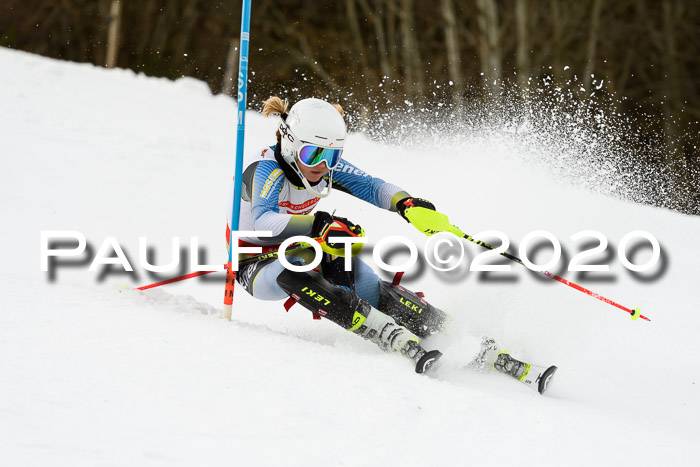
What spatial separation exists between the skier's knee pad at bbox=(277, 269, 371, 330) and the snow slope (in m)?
0.20

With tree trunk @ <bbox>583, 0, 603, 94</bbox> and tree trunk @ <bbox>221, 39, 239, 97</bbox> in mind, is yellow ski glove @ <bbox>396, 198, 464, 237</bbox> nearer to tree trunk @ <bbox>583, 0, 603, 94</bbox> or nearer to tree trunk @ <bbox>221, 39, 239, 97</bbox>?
tree trunk @ <bbox>221, 39, 239, 97</bbox>

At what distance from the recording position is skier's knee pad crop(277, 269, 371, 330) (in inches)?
149

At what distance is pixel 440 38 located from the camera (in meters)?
25.2

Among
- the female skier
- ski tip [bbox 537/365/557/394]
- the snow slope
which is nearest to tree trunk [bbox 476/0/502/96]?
the snow slope

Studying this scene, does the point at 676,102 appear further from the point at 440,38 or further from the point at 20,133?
the point at 20,133

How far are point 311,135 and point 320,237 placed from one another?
1.85ft

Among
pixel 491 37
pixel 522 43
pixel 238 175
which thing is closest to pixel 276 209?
pixel 238 175

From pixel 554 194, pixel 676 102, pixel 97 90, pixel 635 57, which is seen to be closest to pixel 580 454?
pixel 554 194

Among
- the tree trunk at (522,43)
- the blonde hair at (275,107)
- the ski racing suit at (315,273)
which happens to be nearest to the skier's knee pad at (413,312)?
the ski racing suit at (315,273)

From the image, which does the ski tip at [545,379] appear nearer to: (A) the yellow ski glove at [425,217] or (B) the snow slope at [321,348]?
(B) the snow slope at [321,348]

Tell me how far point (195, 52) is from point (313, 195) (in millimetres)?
24186

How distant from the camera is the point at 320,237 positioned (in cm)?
376

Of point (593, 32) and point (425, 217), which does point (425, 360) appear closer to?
point (425, 217)

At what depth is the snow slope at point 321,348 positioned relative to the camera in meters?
2.69
